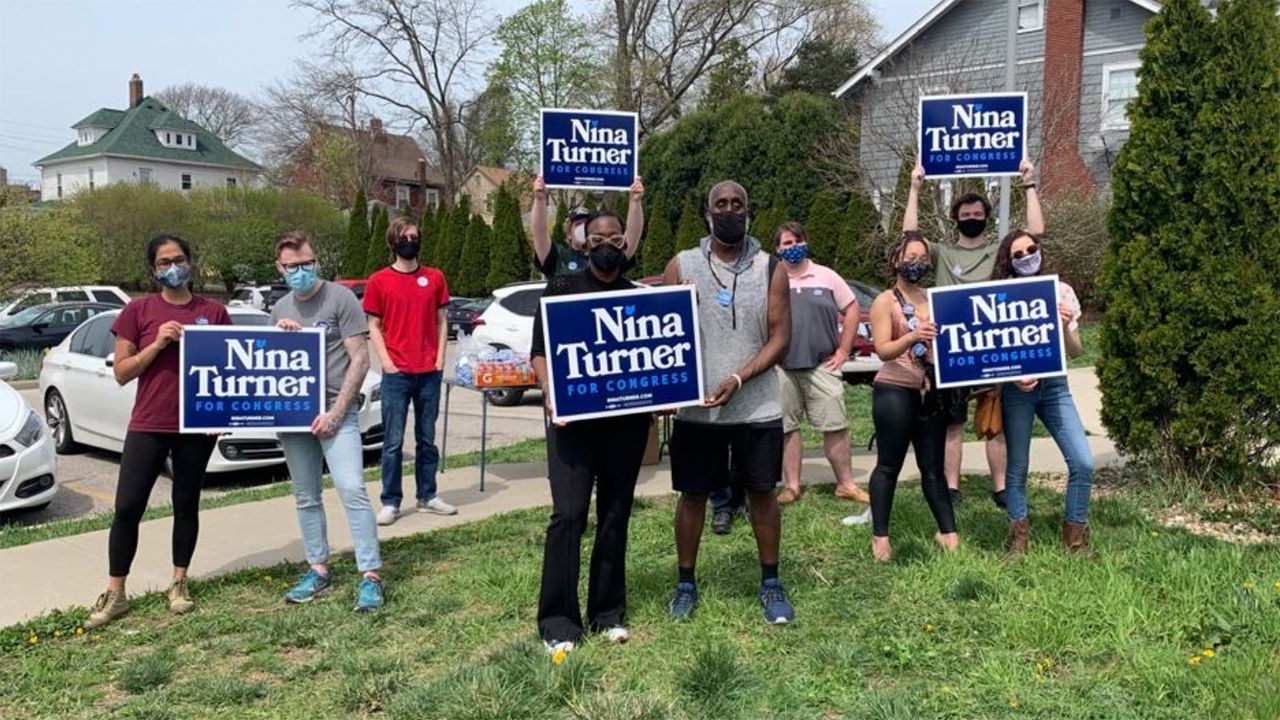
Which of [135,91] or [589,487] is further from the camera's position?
[135,91]

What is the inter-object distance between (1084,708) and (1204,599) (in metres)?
1.29

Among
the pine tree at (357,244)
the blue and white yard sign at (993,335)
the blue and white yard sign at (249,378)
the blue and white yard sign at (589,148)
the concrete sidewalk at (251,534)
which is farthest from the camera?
the pine tree at (357,244)

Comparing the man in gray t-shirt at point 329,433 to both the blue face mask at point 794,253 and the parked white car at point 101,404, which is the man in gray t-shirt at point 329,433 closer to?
the blue face mask at point 794,253

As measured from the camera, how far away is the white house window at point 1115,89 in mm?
22438

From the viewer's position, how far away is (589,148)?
709 cm

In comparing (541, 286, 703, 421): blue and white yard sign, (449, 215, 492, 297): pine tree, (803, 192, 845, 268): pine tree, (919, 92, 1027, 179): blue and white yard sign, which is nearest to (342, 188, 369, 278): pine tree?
(449, 215, 492, 297): pine tree

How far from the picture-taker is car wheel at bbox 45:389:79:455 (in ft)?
33.5

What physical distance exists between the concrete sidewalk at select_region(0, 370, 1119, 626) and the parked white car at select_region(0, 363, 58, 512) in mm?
1211

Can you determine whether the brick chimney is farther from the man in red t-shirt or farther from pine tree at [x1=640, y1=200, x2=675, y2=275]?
the man in red t-shirt

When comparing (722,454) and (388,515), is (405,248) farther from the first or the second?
(722,454)

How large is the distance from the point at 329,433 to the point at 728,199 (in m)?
2.29

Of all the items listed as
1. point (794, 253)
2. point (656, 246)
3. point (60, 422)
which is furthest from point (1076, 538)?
point (656, 246)

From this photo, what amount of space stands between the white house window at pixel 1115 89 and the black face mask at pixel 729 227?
68.4 ft

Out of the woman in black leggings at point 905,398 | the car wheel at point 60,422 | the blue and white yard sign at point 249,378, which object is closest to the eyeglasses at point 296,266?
the blue and white yard sign at point 249,378
